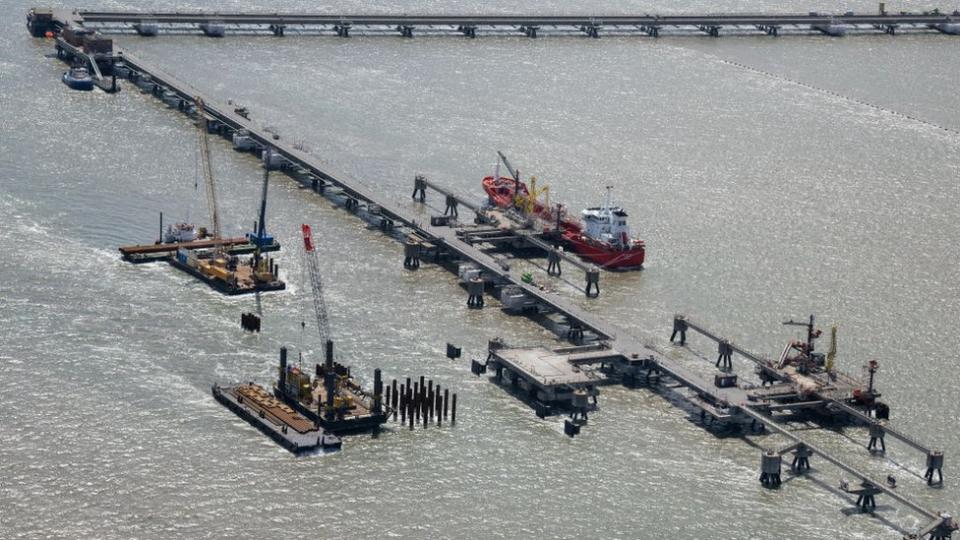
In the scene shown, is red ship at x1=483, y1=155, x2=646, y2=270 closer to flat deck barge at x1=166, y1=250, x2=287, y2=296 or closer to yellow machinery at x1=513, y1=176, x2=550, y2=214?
yellow machinery at x1=513, y1=176, x2=550, y2=214

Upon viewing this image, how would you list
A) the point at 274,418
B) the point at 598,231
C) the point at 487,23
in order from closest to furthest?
the point at 274,418, the point at 598,231, the point at 487,23

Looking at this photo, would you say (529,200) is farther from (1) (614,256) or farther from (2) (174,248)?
(2) (174,248)

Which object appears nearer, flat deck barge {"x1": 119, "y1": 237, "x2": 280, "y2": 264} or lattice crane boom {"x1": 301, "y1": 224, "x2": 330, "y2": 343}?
lattice crane boom {"x1": 301, "y1": 224, "x2": 330, "y2": 343}

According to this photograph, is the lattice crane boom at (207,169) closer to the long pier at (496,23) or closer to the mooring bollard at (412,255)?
the mooring bollard at (412,255)

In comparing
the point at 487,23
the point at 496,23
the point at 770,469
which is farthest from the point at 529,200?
the point at 496,23

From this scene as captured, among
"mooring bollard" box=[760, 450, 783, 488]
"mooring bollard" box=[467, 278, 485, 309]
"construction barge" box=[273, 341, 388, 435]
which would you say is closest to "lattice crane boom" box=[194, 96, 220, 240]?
"mooring bollard" box=[467, 278, 485, 309]

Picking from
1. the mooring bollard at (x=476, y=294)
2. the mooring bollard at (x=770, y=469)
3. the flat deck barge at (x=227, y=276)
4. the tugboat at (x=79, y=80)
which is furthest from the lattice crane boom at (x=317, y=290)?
the tugboat at (x=79, y=80)
